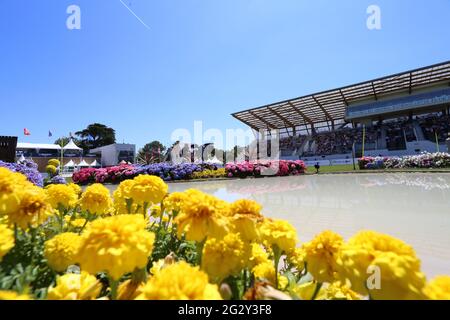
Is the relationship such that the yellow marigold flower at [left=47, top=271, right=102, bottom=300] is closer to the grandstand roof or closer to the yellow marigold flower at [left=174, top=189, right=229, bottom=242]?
the yellow marigold flower at [left=174, top=189, right=229, bottom=242]

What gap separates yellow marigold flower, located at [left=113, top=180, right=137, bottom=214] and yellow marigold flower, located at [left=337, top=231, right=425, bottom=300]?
1068 mm

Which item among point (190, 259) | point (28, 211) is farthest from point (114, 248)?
point (190, 259)

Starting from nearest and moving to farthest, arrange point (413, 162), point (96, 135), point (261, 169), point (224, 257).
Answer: point (224, 257), point (261, 169), point (413, 162), point (96, 135)

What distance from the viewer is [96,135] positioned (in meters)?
71.1

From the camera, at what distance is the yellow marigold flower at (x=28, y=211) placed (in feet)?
3.09

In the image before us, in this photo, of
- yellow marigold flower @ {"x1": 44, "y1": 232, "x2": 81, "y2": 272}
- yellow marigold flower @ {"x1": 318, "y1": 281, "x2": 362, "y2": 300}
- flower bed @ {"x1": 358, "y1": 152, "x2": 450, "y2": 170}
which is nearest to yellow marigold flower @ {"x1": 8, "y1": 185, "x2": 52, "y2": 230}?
yellow marigold flower @ {"x1": 44, "y1": 232, "x2": 81, "y2": 272}

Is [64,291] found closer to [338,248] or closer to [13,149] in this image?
[338,248]

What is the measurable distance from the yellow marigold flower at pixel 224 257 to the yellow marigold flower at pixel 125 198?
64 centimetres

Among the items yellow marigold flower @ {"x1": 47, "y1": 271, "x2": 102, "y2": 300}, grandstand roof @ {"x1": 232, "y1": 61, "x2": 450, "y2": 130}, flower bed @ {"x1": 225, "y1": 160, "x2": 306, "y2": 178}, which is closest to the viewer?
yellow marigold flower @ {"x1": 47, "y1": 271, "x2": 102, "y2": 300}

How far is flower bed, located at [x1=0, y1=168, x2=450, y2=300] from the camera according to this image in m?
0.59

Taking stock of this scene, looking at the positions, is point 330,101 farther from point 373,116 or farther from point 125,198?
point 125,198

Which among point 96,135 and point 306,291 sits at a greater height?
point 96,135

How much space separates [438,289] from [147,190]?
3.75ft

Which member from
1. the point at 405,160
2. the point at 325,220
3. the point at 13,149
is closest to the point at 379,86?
the point at 405,160
